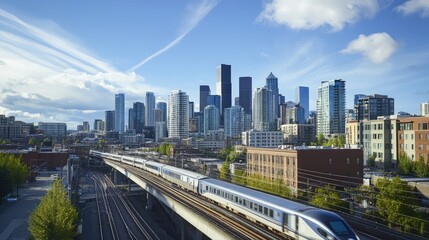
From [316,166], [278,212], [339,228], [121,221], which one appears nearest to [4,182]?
[121,221]

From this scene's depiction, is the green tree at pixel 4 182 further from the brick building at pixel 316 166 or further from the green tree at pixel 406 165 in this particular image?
the green tree at pixel 406 165

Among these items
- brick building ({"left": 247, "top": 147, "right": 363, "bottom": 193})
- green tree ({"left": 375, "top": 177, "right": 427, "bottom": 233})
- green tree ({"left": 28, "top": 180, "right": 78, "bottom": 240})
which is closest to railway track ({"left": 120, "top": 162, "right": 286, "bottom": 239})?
green tree ({"left": 375, "top": 177, "right": 427, "bottom": 233})

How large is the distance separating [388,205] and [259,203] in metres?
13.5

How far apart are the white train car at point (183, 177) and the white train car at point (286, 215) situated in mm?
9008

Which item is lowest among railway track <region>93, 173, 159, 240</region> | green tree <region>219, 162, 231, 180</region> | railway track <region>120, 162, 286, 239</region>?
railway track <region>93, 173, 159, 240</region>

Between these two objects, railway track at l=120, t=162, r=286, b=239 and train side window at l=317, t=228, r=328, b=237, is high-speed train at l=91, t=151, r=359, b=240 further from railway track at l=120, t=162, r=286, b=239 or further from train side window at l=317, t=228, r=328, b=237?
railway track at l=120, t=162, r=286, b=239

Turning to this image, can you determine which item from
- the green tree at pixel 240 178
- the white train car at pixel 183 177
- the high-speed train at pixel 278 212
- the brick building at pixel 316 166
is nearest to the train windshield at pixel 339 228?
the high-speed train at pixel 278 212

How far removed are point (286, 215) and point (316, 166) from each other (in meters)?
39.1

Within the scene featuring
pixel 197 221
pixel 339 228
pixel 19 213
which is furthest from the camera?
pixel 19 213

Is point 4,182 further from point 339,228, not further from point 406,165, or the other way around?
point 406,165

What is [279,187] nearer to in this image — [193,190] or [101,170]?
[193,190]

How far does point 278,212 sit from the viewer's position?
2698 cm

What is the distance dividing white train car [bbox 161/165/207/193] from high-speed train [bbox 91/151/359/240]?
0.44 metres

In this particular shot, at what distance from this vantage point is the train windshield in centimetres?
2241
